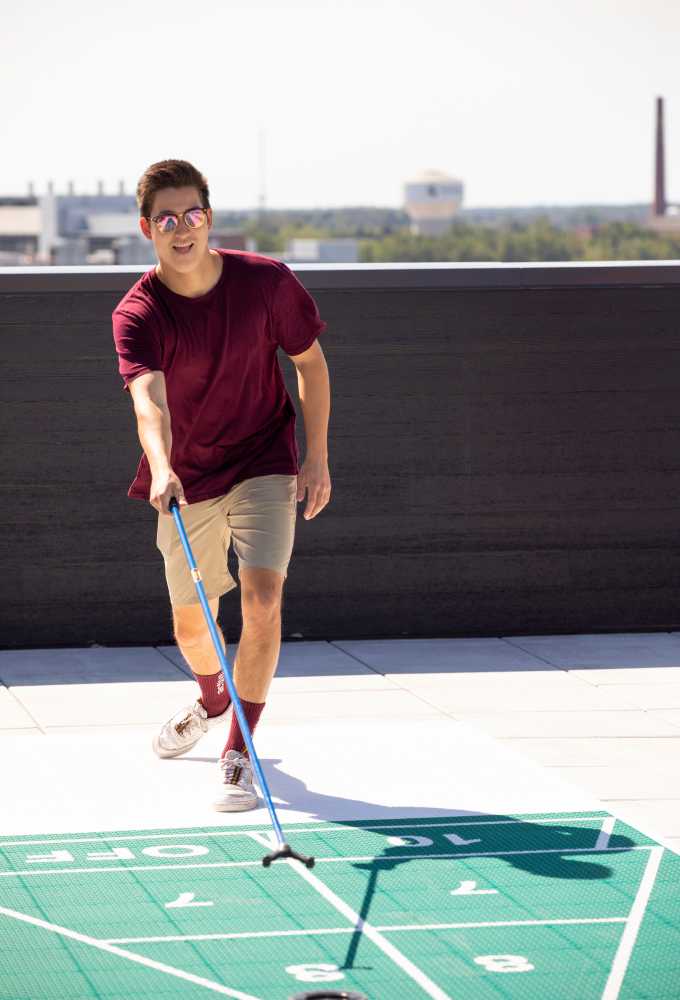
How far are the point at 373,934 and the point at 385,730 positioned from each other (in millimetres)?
2319

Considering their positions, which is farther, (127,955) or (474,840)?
(474,840)

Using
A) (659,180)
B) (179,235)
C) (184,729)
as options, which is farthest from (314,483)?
(659,180)

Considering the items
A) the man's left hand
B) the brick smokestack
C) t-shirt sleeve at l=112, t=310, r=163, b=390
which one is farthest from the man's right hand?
the brick smokestack

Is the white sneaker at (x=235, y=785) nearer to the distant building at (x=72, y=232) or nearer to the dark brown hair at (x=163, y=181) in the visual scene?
the dark brown hair at (x=163, y=181)

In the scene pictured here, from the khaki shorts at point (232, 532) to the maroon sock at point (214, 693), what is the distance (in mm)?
294

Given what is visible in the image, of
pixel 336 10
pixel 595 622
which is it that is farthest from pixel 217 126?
pixel 595 622

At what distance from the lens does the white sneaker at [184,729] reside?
6.80m

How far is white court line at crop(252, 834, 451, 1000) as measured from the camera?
4.63 m

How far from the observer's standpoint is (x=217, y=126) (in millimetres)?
179000

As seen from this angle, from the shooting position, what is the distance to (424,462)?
354 inches

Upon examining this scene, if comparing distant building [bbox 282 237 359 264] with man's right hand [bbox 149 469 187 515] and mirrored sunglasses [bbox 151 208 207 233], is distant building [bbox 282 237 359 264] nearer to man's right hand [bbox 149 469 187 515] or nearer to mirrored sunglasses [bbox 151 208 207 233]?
mirrored sunglasses [bbox 151 208 207 233]

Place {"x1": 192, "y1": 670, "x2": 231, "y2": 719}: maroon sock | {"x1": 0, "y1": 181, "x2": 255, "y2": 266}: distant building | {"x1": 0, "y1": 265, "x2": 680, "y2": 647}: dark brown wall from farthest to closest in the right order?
{"x1": 0, "y1": 181, "x2": 255, "y2": 266}: distant building < {"x1": 0, "y1": 265, "x2": 680, "y2": 647}: dark brown wall < {"x1": 192, "y1": 670, "x2": 231, "y2": 719}: maroon sock

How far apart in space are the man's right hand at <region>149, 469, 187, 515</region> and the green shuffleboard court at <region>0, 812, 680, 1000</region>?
0.98m

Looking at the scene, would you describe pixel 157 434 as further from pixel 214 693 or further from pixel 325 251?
pixel 325 251
